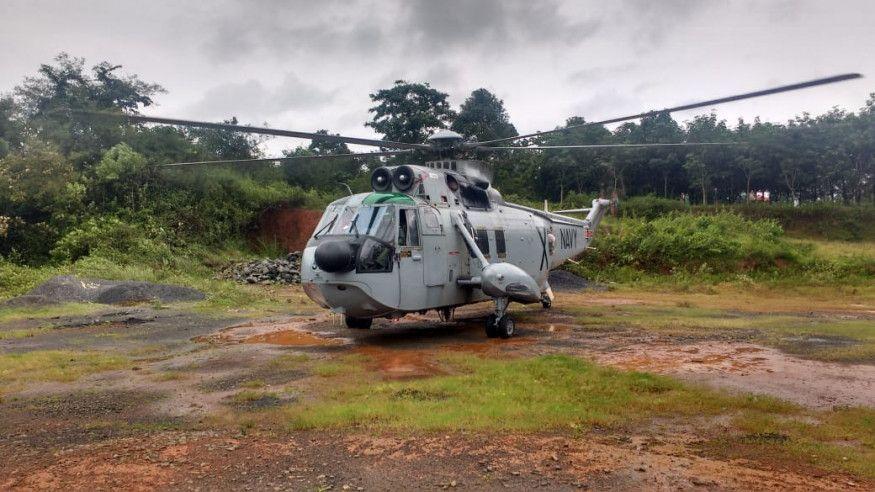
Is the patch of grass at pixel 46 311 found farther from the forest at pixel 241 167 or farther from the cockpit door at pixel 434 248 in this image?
the cockpit door at pixel 434 248

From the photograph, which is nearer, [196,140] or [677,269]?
[677,269]

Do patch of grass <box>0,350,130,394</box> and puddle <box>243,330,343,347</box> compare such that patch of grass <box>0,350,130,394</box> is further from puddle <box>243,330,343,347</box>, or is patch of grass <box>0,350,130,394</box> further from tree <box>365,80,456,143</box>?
tree <box>365,80,456,143</box>

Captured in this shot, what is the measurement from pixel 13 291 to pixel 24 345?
32.1 ft

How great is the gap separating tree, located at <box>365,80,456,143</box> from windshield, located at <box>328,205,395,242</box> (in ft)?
103

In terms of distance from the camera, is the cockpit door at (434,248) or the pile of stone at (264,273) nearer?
the cockpit door at (434,248)

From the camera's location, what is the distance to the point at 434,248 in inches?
468

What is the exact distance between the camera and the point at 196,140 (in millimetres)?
39688

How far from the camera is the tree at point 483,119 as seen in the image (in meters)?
43.5

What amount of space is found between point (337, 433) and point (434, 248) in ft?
20.7

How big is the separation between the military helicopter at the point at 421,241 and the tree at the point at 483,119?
93.6 ft

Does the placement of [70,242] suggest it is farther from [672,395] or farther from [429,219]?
[672,395]

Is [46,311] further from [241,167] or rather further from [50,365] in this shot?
[241,167]

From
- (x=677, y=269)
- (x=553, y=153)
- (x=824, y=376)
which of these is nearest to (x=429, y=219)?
(x=824, y=376)

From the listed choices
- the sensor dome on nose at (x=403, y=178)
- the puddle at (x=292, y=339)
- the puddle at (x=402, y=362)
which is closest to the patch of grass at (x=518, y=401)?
the puddle at (x=402, y=362)
